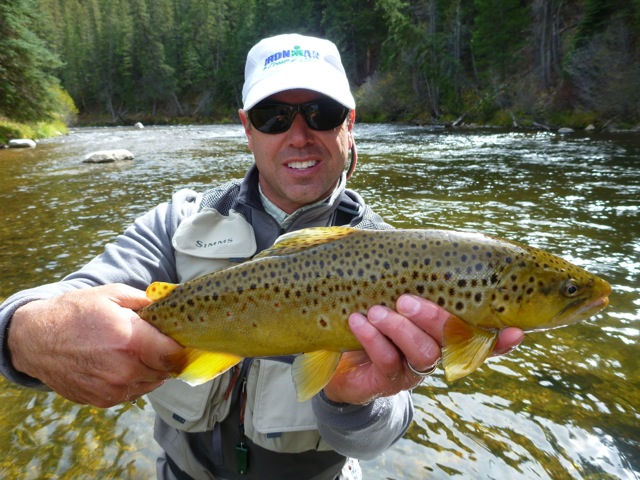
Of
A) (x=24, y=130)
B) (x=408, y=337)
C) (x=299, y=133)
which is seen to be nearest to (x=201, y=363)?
(x=408, y=337)

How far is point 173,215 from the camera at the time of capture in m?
2.57

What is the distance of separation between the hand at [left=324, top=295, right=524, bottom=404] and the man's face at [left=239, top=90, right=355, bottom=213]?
101 centimetres

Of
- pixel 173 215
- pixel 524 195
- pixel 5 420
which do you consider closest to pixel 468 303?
pixel 173 215

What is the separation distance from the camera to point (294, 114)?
8.38ft

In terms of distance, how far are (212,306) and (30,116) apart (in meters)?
28.7

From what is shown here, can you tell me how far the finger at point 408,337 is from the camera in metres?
1.66

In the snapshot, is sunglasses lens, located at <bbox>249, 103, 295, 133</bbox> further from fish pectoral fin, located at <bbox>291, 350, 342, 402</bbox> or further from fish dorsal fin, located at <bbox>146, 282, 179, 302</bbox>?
fish pectoral fin, located at <bbox>291, 350, 342, 402</bbox>

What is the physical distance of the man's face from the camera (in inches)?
99.4

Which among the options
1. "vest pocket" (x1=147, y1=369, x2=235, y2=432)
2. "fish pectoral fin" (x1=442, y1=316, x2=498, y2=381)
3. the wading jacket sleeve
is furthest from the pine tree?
"fish pectoral fin" (x1=442, y1=316, x2=498, y2=381)

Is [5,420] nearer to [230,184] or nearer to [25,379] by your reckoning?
[25,379]

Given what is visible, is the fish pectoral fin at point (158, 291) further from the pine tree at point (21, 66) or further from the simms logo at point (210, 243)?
the pine tree at point (21, 66)

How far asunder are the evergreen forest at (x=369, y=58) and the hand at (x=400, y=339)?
910 inches

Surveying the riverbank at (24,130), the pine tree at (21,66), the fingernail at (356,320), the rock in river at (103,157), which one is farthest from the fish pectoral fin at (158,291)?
the pine tree at (21,66)

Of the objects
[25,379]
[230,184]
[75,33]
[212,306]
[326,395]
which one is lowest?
[326,395]
